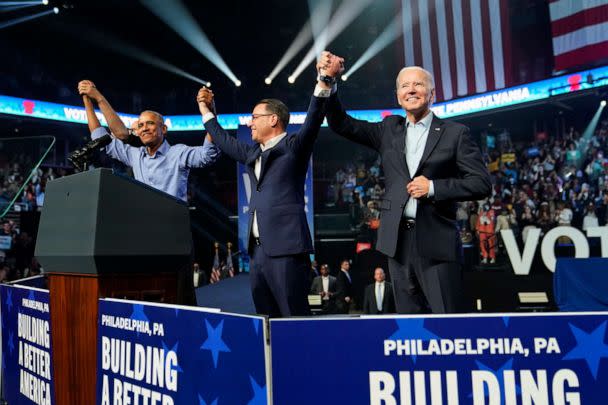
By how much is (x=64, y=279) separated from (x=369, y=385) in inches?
41.5

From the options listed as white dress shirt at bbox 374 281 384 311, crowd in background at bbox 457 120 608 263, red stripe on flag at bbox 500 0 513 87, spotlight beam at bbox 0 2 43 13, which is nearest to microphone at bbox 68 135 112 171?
white dress shirt at bbox 374 281 384 311

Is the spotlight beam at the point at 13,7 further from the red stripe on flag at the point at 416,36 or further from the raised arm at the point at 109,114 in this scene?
the raised arm at the point at 109,114

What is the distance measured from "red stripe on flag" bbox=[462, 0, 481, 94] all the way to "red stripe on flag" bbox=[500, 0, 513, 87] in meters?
0.64

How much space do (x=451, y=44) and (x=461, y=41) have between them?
218 millimetres

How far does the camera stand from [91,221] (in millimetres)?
1559

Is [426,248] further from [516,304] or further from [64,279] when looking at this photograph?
[516,304]

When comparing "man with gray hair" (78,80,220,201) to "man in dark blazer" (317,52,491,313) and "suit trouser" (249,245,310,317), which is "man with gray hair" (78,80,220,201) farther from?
"man in dark blazer" (317,52,491,313)

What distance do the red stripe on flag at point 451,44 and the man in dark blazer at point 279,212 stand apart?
10555mm

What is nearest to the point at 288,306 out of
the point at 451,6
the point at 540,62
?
the point at 451,6

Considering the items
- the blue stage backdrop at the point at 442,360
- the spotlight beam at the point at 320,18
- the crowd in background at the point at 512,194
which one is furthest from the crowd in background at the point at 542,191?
the blue stage backdrop at the point at 442,360

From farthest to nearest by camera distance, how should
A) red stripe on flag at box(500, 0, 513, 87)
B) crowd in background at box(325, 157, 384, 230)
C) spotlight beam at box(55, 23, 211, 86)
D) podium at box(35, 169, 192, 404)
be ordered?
spotlight beam at box(55, 23, 211, 86) < crowd in background at box(325, 157, 384, 230) < red stripe on flag at box(500, 0, 513, 87) < podium at box(35, 169, 192, 404)

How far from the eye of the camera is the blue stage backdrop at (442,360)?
1042 mm

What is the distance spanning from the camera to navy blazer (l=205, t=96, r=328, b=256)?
6.91ft

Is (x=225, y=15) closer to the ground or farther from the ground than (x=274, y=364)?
farther from the ground
